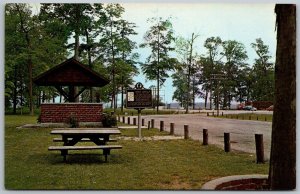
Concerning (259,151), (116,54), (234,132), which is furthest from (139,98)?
(234,132)

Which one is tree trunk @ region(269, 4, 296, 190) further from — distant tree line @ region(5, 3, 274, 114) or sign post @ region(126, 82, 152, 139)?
sign post @ region(126, 82, 152, 139)

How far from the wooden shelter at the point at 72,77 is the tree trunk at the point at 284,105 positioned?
28.4 ft

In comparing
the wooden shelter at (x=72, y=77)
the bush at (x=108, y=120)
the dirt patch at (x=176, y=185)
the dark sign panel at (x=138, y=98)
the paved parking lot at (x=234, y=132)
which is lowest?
the dirt patch at (x=176, y=185)

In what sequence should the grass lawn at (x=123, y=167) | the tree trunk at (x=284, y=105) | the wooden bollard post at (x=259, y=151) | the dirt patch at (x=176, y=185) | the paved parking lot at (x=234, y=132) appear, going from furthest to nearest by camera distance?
the paved parking lot at (x=234, y=132), the wooden bollard post at (x=259, y=151), the grass lawn at (x=123, y=167), the dirt patch at (x=176, y=185), the tree trunk at (x=284, y=105)

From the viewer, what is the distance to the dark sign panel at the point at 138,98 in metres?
12.7

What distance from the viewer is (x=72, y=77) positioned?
1583cm

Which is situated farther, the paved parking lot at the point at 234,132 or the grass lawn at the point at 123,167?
the paved parking lot at the point at 234,132

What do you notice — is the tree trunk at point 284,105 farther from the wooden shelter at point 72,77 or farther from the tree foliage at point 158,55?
the wooden shelter at point 72,77

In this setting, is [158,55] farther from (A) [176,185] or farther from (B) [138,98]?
(A) [176,185]

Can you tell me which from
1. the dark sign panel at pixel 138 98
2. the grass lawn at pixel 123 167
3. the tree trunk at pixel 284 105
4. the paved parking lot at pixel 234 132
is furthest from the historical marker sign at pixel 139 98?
the tree trunk at pixel 284 105

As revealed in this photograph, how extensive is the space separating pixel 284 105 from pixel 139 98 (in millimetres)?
6354

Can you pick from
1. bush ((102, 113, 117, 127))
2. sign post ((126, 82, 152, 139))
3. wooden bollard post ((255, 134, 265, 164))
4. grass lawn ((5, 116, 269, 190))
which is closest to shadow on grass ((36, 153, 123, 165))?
grass lawn ((5, 116, 269, 190))

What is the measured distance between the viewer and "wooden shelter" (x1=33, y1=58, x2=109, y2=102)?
15.1m

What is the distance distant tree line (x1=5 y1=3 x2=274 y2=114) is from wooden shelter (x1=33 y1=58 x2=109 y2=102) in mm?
347
